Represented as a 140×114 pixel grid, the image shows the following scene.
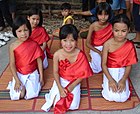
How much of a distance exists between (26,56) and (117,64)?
898 millimetres

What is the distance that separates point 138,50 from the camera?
3.76 m

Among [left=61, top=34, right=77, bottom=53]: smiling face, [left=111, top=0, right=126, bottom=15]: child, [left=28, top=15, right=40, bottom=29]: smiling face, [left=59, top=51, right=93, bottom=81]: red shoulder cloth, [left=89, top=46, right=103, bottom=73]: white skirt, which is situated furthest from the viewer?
[left=111, top=0, right=126, bottom=15]: child

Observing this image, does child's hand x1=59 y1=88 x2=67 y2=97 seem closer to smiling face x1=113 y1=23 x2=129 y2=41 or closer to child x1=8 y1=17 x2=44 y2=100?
child x1=8 y1=17 x2=44 y2=100

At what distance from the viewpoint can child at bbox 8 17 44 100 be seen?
2525 millimetres

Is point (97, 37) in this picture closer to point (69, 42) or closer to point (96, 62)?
point (96, 62)

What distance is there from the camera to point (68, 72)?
2477 mm

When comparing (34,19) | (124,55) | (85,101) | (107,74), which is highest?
(34,19)

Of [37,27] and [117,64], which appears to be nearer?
[117,64]

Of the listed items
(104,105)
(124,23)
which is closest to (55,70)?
(104,105)

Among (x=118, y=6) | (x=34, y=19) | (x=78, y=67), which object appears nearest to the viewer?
(x=78, y=67)

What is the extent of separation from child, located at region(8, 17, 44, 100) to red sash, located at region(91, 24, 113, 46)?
0.82 meters

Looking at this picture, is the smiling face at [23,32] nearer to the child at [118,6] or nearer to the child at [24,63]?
the child at [24,63]

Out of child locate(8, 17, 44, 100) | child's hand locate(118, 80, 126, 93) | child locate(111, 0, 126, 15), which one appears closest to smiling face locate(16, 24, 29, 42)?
child locate(8, 17, 44, 100)

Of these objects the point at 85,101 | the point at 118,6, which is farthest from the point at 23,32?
the point at 118,6
